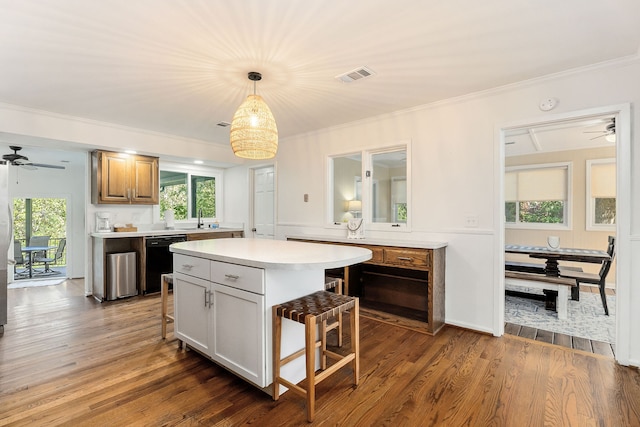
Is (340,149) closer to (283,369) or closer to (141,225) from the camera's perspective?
(283,369)

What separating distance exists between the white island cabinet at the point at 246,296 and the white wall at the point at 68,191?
5.00m

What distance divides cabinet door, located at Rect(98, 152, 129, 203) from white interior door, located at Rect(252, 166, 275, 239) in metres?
2.05

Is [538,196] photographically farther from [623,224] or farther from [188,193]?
[188,193]

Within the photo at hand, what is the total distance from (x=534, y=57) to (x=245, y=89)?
98.2 inches

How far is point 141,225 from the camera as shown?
5.13 meters

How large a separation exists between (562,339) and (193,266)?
11.3 feet

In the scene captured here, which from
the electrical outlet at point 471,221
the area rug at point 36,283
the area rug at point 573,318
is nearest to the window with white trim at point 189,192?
the area rug at point 36,283

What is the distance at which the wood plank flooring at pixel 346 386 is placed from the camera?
183 cm

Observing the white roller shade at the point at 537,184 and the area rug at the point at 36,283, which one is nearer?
the area rug at the point at 36,283

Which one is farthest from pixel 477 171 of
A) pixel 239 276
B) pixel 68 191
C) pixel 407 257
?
pixel 68 191

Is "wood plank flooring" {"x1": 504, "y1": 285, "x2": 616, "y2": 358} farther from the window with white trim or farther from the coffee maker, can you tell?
the coffee maker

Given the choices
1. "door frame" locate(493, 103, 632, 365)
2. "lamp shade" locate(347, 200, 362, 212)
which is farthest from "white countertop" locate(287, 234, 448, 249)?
"door frame" locate(493, 103, 632, 365)

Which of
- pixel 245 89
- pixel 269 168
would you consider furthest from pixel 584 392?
pixel 269 168

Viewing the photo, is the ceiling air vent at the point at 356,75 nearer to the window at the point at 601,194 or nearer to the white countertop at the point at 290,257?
the white countertop at the point at 290,257
